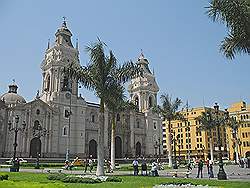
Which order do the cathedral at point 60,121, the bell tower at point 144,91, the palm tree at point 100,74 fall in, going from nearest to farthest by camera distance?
the palm tree at point 100,74
the cathedral at point 60,121
the bell tower at point 144,91

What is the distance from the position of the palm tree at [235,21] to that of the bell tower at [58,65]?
Answer: 159 feet

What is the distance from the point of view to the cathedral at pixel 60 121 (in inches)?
2431

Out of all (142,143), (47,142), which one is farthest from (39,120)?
(142,143)

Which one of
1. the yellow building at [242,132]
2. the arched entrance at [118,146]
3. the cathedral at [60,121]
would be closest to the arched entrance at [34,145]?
the cathedral at [60,121]

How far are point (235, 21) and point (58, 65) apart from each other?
53486mm

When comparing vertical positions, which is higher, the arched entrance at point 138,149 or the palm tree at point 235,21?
the palm tree at point 235,21

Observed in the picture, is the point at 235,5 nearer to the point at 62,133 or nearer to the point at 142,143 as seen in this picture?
the point at 62,133

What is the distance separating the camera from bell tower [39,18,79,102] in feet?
226

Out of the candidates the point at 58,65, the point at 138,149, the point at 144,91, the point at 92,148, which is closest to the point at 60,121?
the point at 92,148

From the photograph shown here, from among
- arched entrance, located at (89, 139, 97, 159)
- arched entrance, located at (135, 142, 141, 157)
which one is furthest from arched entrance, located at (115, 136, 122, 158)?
arched entrance, located at (89, 139, 97, 159)

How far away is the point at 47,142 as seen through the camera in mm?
63906

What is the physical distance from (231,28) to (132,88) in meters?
68.0

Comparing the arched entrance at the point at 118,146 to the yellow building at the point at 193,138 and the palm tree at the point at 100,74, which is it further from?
the palm tree at the point at 100,74

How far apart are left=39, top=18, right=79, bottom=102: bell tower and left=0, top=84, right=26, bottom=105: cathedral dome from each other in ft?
16.9
